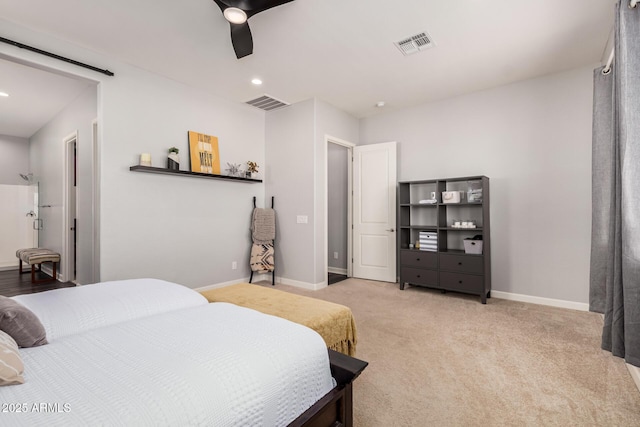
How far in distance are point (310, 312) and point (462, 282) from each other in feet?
8.55

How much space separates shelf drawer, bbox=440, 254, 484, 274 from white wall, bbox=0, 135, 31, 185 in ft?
25.5

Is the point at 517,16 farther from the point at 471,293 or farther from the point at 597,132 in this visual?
the point at 471,293

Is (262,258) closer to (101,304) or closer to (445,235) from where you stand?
(445,235)

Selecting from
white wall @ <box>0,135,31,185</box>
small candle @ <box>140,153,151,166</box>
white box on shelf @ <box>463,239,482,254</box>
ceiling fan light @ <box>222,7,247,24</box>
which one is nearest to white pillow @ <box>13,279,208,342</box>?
small candle @ <box>140,153,151,166</box>

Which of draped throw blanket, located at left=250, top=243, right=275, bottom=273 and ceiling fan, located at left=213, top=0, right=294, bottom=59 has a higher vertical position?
ceiling fan, located at left=213, top=0, right=294, bottom=59

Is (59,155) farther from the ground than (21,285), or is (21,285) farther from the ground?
(59,155)

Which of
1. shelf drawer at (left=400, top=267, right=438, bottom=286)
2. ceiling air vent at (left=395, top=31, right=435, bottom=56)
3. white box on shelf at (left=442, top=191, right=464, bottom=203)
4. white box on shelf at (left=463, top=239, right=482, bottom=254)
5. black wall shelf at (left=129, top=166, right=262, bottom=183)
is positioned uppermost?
ceiling air vent at (left=395, top=31, right=435, bottom=56)

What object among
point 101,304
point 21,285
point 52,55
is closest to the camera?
point 101,304

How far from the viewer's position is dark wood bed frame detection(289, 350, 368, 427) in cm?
116

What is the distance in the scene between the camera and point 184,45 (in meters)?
3.00

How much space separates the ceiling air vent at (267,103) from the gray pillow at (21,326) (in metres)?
3.66

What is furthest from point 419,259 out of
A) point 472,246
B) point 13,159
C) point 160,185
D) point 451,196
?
point 13,159

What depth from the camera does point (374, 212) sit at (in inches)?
194

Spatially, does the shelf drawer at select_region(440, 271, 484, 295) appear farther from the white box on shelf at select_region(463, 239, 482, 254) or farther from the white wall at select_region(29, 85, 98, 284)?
the white wall at select_region(29, 85, 98, 284)
